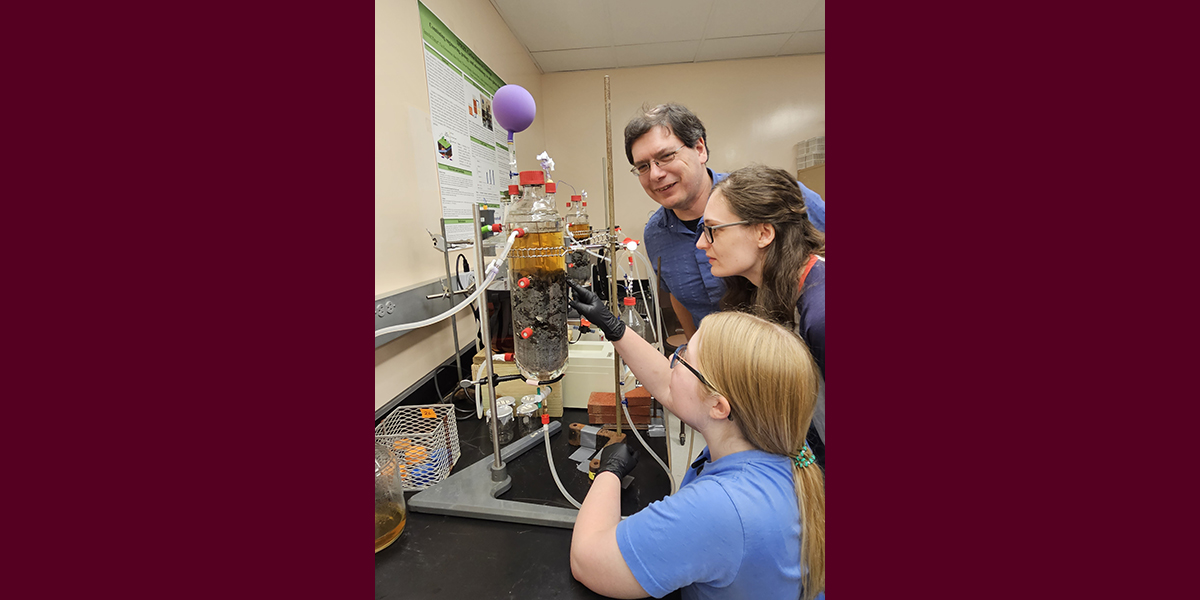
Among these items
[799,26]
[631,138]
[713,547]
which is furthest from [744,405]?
[799,26]

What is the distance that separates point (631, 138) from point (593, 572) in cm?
133

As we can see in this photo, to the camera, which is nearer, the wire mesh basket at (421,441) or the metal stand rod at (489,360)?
the metal stand rod at (489,360)

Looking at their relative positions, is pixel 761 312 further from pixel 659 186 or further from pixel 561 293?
pixel 659 186

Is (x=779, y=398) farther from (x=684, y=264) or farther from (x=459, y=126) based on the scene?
(x=459, y=126)

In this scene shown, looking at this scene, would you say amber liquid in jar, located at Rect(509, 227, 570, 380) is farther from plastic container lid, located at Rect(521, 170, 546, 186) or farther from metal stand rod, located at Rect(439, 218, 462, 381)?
metal stand rod, located at Rect(439, 218, 462, 381)

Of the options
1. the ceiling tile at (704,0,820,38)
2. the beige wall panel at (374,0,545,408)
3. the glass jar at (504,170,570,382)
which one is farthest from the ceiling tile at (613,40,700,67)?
the glass jar at (504,170,570,382)

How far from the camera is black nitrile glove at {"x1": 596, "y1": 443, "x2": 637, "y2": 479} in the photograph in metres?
1.06

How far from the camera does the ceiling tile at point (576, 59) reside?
312 centimetres

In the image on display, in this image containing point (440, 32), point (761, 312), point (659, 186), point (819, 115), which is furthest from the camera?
point (819, 115)

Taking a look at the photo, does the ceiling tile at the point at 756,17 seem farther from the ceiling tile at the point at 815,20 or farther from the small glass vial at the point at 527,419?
the small glass vial at the point at 527,419

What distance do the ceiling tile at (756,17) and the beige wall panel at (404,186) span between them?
1.74m

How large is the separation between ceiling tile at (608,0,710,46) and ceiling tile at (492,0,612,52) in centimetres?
8

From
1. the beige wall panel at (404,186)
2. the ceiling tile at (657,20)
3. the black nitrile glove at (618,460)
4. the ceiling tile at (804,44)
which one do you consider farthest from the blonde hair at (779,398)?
the ceiling tile at (804,44)

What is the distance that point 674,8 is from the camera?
8.55ft
